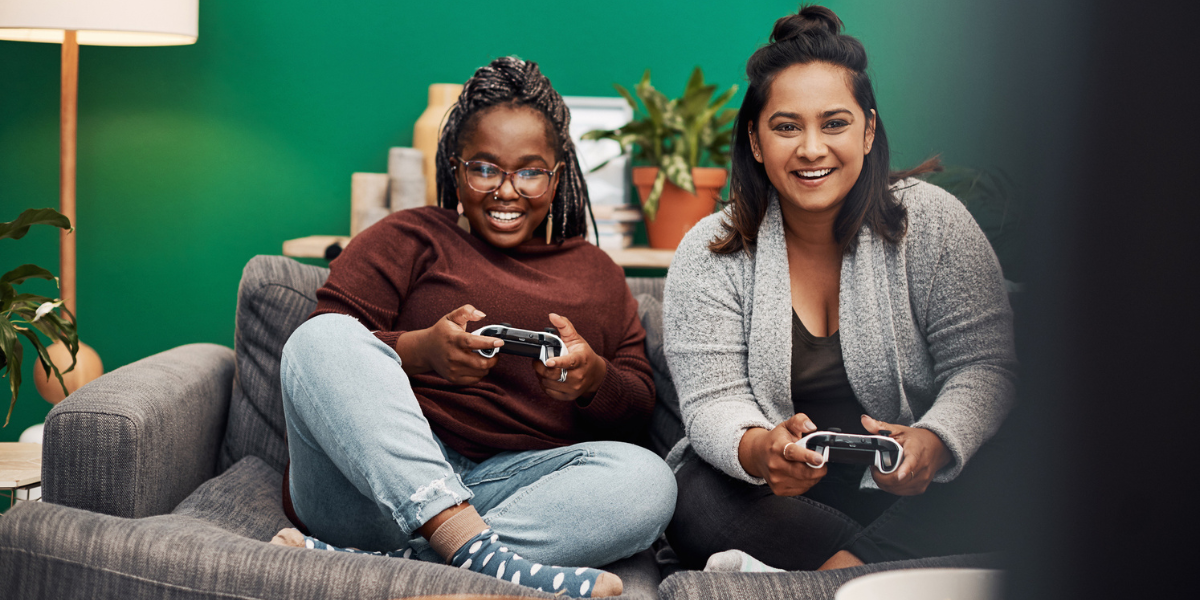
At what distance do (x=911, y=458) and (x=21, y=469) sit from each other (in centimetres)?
129

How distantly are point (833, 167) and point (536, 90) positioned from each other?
56 cm

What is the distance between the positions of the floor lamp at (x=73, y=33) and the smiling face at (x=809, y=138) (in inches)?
50.6

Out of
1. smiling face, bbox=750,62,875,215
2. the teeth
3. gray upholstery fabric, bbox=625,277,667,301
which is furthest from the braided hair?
smiling face, bbox=750,62,875,215

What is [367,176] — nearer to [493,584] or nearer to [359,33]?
[359,33]

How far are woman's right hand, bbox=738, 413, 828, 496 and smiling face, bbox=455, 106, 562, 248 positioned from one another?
0.48 metres

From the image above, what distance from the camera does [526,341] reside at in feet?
3.27

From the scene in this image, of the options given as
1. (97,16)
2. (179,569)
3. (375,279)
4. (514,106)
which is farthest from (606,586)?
(97,16)

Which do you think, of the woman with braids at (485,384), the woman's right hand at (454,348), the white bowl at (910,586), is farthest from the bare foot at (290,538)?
the white bowl at (910,586)

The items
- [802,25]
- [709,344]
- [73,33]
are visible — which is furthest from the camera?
[73,33]

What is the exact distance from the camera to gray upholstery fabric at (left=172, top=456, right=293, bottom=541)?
1054mm

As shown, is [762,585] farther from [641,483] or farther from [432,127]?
[432,127]

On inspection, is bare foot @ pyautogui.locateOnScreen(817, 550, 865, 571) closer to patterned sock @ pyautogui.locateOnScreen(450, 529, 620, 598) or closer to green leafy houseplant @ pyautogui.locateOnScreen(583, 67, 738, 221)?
patterned sock @ pyautogui.locateOnScreen(450, 529, 620, 598)

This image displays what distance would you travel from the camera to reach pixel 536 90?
1.24m

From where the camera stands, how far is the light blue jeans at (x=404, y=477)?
92cm
